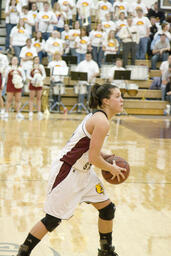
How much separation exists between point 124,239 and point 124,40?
1448cm

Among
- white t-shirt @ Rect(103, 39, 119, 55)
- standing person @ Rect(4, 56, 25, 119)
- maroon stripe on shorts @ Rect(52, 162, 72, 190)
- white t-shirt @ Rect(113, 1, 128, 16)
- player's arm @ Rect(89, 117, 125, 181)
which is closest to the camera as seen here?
player's arm @ Rect(89, 117, 125, 181)

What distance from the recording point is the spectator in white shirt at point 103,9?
60.1 feet

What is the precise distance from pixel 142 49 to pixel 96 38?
6.66 feet

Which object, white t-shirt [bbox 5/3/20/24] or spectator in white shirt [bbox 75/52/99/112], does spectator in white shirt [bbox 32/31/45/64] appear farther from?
spectator in white shirt [bbox 75/52/99/112]

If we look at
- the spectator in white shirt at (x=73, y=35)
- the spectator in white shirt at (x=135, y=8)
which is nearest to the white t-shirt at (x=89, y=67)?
the spectator in white shirt at (x=73, y=35)

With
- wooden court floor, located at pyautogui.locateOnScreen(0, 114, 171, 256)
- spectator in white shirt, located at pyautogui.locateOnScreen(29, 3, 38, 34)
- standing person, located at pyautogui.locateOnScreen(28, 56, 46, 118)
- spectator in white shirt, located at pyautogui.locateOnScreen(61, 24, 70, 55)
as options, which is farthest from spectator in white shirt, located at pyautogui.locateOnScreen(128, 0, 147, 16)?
wooden court floor, located at pyautogui.locateOnScreen(0, 114, 171, 256)

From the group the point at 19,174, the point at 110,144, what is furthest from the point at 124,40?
the point at 19,174

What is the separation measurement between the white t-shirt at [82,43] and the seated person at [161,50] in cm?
281

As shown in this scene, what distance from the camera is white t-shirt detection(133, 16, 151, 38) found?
1755 cm

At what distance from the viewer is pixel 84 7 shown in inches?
722

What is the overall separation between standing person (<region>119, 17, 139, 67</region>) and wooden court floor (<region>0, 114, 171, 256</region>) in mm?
8114

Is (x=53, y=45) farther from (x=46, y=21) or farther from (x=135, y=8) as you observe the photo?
(x=135, y=8)

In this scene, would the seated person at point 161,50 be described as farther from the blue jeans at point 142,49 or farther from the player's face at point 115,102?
the player's face at point 115,102

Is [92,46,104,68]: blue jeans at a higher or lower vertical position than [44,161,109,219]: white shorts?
higher
